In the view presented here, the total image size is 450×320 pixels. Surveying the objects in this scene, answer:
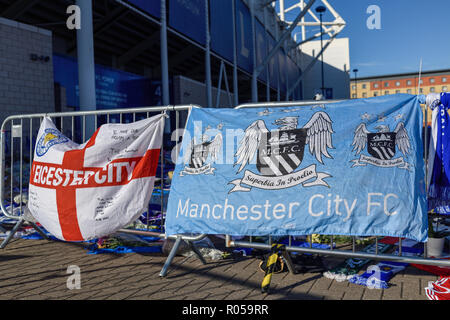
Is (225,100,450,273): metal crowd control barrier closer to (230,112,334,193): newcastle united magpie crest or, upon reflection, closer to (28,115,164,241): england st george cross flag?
(230,112,334,193): newcastle united magpie crest

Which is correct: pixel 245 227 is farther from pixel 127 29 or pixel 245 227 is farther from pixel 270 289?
pixel 127 29

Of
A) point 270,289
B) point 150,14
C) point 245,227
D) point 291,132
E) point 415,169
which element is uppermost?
point 150,14

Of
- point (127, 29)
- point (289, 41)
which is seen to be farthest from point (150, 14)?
point (289, 41)

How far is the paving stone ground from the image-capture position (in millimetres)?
3207

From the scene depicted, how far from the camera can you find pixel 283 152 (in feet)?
11.8

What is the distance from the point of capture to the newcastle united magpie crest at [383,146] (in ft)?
10.7

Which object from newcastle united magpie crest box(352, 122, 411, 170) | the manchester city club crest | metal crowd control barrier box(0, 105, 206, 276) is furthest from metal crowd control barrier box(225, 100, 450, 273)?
the manchester city club crest

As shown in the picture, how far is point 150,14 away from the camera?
15438 millimetres

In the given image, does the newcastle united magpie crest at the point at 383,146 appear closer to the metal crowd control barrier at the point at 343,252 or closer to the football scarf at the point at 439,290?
the metal crowd control barrier at the point at 343,252

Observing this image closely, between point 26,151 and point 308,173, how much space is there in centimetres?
880

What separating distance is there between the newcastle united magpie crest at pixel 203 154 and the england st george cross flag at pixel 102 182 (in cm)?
51

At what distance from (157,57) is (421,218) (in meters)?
23.1

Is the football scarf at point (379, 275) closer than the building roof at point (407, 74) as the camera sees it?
Yes

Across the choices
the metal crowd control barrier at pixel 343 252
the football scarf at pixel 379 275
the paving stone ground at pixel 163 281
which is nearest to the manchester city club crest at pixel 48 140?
the paving stone ground at pixel 163 281
